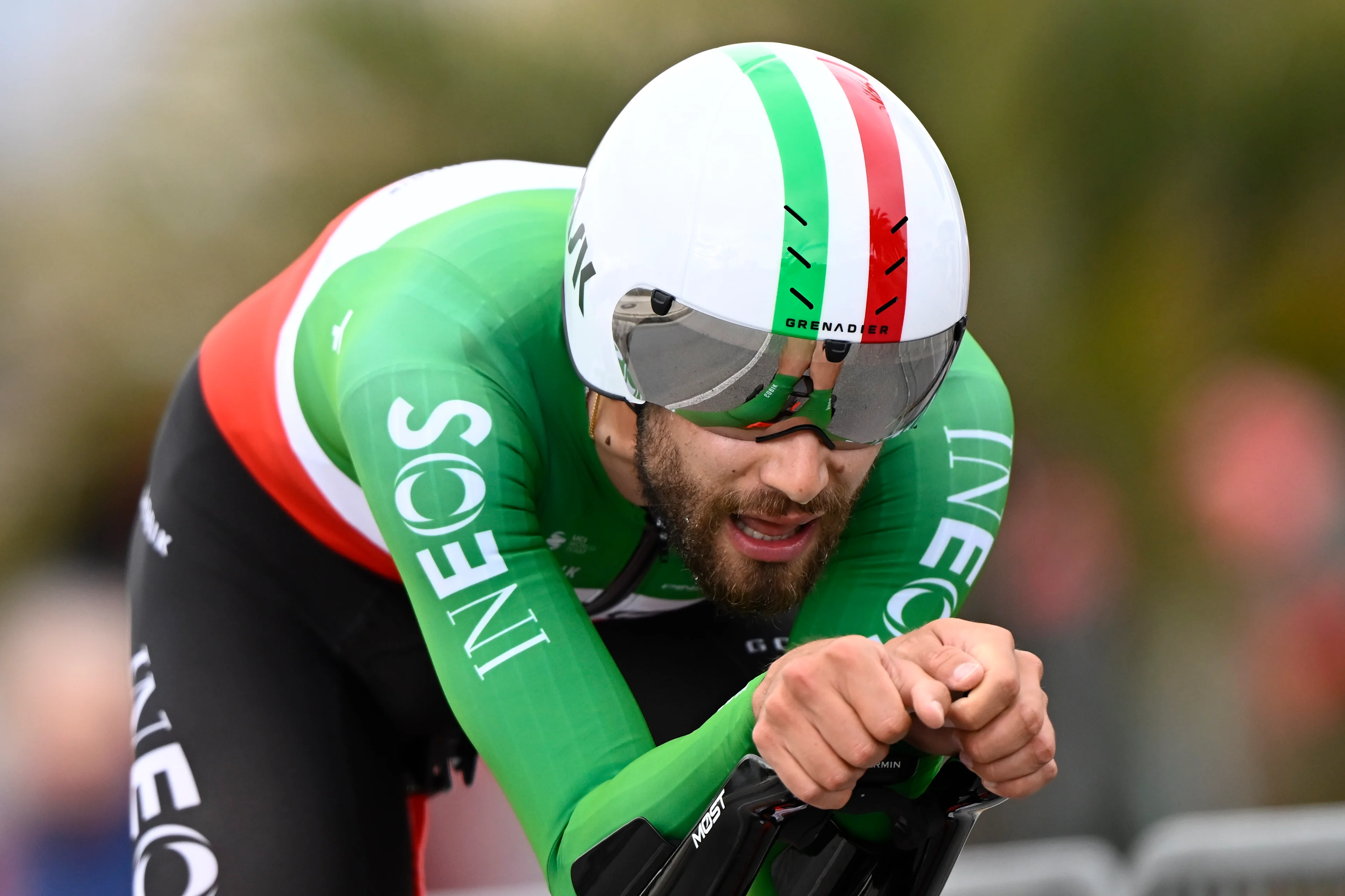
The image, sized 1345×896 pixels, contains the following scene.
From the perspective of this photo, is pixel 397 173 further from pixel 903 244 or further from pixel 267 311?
pixel 903 244

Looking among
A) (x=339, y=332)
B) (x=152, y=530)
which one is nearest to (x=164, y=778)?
(x=152, y=530)

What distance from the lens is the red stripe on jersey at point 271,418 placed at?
2605mm

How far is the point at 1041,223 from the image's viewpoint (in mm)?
5609

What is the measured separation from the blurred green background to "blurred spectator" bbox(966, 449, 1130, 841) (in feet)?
0.05

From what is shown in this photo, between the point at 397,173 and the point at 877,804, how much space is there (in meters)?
4.32

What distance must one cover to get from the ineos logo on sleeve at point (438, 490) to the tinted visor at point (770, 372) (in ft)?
0.93

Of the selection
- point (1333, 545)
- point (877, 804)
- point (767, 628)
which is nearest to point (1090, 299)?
point (1333, 545)

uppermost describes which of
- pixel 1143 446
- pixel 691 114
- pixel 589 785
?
pixel 691 114

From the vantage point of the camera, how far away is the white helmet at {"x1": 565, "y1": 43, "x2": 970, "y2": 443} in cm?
194

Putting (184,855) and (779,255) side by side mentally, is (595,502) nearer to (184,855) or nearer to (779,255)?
(779,255)

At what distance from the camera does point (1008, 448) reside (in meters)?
2.49

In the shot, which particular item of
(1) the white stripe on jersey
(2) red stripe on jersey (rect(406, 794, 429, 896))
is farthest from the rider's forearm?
(2) red stripe on jersey (rect(406, 794, 429, 896))

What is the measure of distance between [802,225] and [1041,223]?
3.94m

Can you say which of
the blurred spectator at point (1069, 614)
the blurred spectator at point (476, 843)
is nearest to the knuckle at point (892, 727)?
the blurred spectator at point (476, 843)
